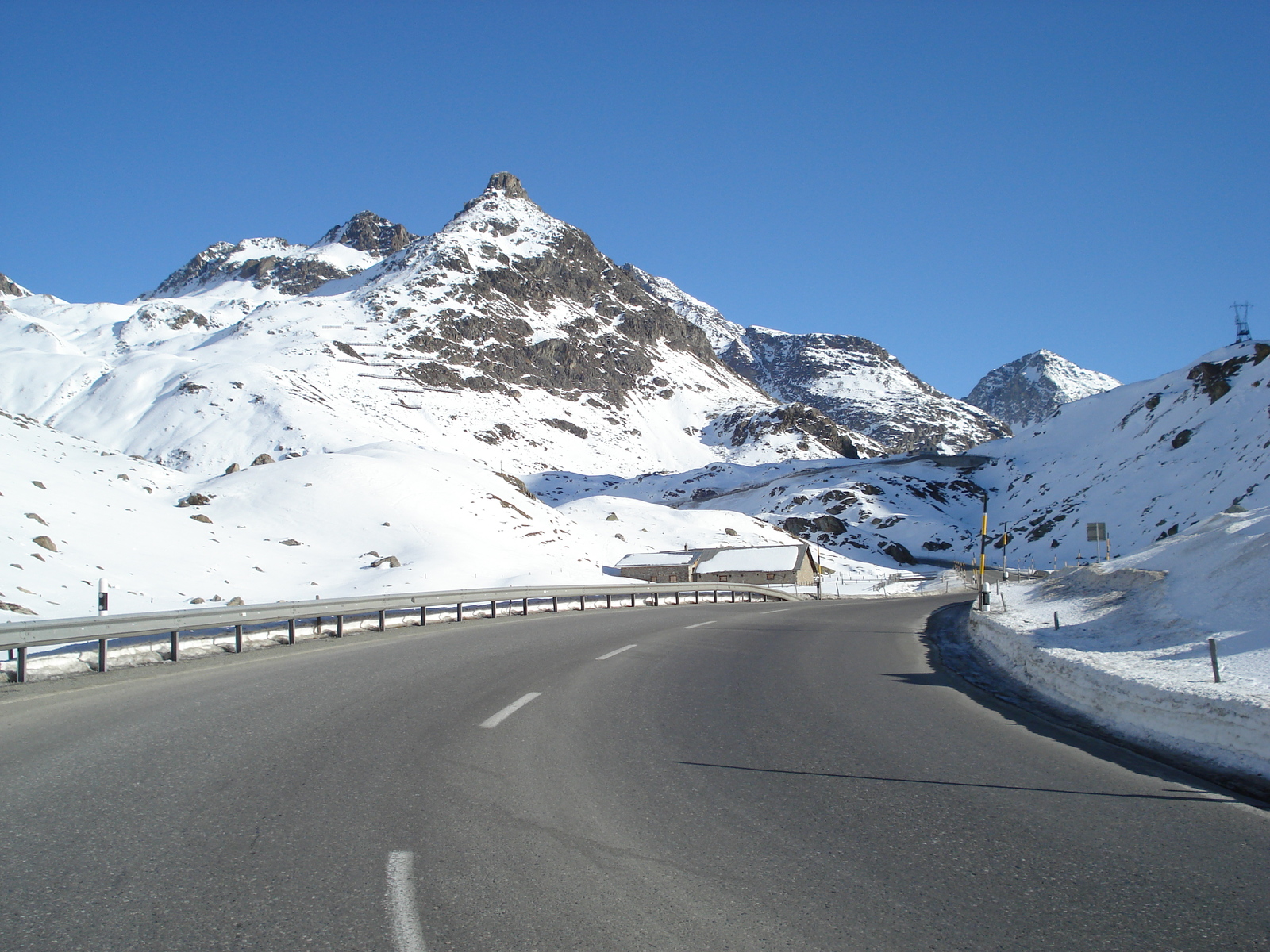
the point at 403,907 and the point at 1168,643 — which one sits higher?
the point at 403,907

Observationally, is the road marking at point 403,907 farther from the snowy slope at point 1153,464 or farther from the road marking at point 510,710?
the snowy slope at point 1153,464

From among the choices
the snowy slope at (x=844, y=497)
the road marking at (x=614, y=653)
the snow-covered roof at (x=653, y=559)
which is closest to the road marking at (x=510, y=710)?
the road marking at (x=614, y=653)

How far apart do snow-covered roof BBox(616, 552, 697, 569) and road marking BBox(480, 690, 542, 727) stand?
48.3 m

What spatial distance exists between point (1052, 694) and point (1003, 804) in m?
5.48

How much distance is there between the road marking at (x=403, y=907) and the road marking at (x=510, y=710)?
3.29 meters

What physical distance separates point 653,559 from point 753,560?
11139 mm

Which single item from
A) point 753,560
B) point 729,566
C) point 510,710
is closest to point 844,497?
point 753,560

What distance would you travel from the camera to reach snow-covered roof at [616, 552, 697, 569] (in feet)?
192

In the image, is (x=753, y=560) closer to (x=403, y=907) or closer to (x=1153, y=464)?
(x=1153, y=464)

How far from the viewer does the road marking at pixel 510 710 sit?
7.67 meters

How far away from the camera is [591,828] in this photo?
4859 millimetres

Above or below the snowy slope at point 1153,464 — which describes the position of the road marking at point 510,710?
below

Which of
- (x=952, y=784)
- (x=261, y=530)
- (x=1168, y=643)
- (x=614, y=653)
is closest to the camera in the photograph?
(x=952, y=784)

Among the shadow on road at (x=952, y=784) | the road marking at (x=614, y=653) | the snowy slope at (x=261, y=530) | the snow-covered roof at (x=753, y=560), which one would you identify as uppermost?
the snowy slope at (x=261, y=530)
